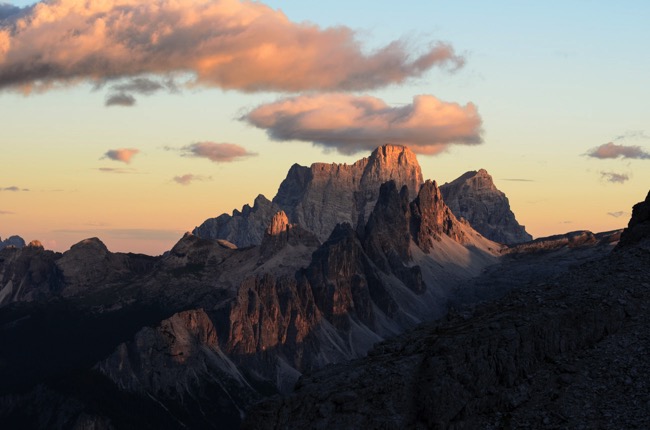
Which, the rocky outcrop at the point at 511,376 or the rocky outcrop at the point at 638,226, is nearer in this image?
the rocky outcrop at the point at 511,376

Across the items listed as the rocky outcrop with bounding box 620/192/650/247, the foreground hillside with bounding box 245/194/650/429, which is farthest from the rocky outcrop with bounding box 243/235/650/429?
the rocky outcrop with bounding box 620/192/650/247

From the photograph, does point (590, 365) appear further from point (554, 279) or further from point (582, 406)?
point (554, 279)

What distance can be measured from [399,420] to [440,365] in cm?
883

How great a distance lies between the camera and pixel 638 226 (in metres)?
183

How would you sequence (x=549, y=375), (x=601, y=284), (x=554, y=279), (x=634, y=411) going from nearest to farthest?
(x=634, y=411) < (x=549, y=375) < (x=601, y=284) < (x=554, y=279)

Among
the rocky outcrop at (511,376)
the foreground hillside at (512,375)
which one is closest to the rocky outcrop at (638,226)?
the foreground hillside at (512,375)

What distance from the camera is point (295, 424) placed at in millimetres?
149750

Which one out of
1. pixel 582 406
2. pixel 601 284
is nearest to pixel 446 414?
pixel 582 406

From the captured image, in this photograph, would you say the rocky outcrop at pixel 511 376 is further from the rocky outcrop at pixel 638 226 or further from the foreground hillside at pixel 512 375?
the rocky outcrop at pixel 638 226

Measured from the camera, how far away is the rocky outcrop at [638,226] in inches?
7082

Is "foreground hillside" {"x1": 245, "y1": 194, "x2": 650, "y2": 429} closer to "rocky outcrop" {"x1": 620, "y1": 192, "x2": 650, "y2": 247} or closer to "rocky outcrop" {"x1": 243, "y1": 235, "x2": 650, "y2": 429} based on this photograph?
"rocky outcrop" {"x1": 243, "y1": 235, "x2": 650, "y2": 429}

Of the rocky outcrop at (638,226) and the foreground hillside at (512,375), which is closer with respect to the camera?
the foreground hillside at (512,375)

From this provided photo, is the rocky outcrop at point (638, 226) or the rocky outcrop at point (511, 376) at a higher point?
the rocky outcrop at point (638, 226)

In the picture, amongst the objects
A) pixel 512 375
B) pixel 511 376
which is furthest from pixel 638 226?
pixel 511 376
